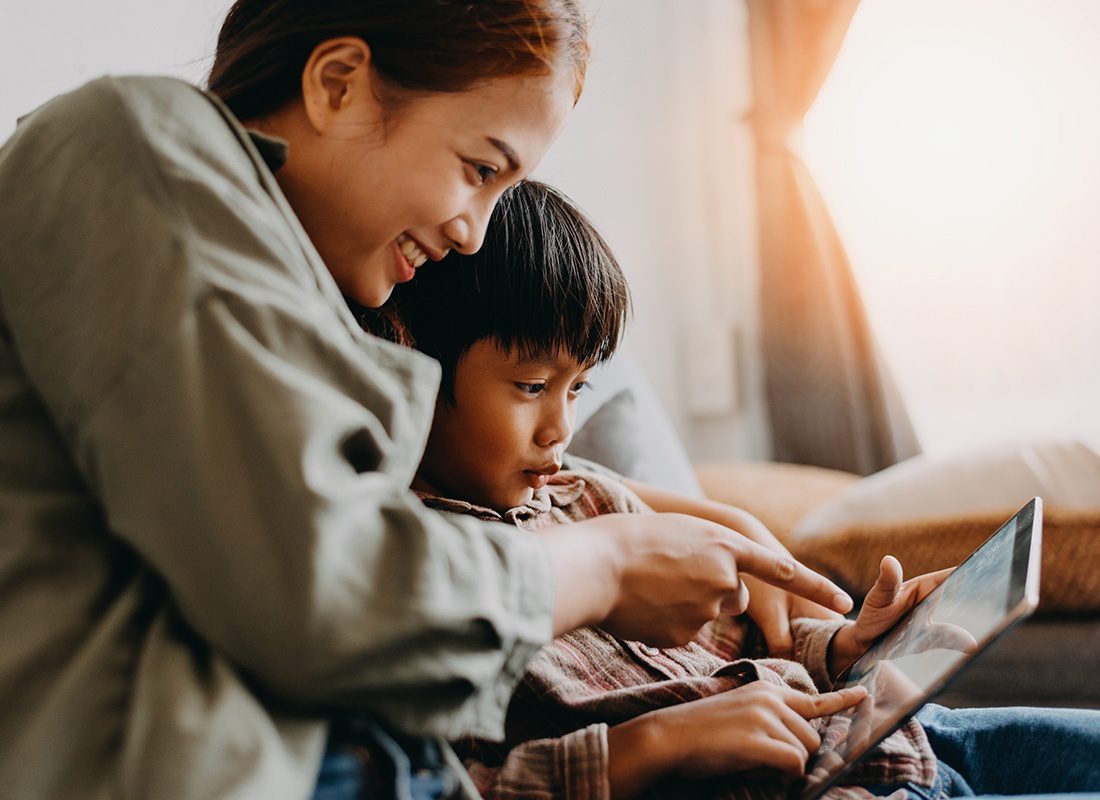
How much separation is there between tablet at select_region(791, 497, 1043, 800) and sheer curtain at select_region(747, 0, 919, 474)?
2.02 meters

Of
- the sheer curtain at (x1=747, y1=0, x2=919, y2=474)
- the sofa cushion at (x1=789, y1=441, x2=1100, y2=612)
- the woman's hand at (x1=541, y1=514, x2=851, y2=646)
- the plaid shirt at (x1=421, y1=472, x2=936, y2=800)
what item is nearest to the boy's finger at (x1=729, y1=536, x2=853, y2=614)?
the woman's hand at (x1=541, y1=514, x2=851, y2=646)

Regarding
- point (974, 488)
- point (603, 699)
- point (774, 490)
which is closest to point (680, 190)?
point (774, 490)

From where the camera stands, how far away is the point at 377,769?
1.76 feet

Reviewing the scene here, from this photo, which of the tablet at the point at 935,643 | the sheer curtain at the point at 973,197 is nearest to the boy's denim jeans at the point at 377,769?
the tablet at the point at 935,643

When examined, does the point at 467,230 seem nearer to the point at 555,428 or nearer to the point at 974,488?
the point at 555,428

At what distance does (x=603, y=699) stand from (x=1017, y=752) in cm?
40

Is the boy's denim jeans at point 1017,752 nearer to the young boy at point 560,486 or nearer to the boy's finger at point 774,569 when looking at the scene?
the young boy at point 560,486

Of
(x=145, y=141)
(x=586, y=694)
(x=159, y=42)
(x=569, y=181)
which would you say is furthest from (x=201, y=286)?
(x=569, y=181)

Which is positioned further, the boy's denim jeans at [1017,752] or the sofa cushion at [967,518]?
the sofa cushion at [967,518]

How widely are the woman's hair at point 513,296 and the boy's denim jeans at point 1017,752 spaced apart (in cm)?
49

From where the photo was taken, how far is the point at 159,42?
1386 millimetres

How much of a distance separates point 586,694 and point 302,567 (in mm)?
391

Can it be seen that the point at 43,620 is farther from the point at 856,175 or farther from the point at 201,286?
the point at 856,175

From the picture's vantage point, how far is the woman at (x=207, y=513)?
486 millimetres
